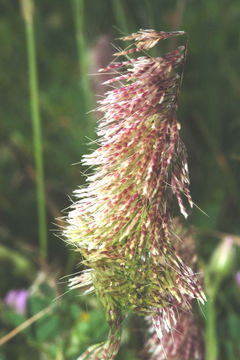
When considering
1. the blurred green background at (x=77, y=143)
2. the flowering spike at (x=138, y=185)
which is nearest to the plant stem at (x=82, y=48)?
the blurred green background at (x=77, y=143)

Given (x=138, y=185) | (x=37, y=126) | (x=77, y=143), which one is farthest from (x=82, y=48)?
(x=138, y=185)

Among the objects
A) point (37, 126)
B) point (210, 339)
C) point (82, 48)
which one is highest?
point (82, 48)

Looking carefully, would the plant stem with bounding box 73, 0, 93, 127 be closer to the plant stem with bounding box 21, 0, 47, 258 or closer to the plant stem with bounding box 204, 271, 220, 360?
the plant stem with bounding box 21, 0, 47, 258

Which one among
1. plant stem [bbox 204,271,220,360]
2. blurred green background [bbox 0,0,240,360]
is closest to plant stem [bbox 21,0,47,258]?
blurred green background [bbox 0,0,240,360]

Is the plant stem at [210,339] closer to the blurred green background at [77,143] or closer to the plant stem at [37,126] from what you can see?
the blurred green background at [77,143]

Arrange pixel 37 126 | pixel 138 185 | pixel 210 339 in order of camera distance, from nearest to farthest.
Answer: pixel 138 185, pixel 210 339, pixel 37 126

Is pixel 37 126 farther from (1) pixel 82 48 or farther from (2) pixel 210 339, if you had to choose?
(2) pixel 210 339
